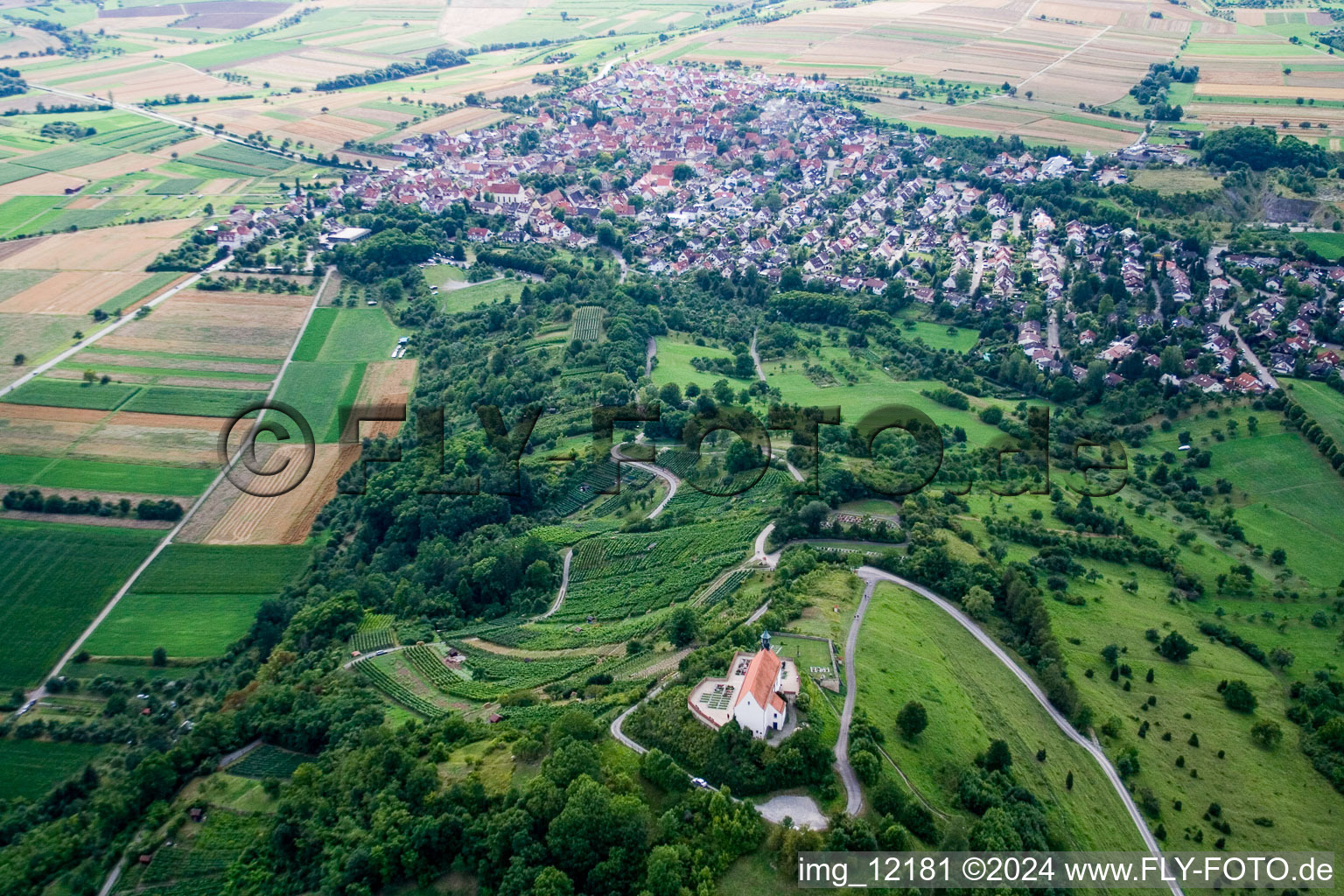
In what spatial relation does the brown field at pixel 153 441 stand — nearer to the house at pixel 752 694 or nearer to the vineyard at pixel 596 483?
the vineyard at pixel 596 483

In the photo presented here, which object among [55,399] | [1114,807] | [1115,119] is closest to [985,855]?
[1114,807]

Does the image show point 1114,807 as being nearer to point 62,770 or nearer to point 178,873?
point 178,873

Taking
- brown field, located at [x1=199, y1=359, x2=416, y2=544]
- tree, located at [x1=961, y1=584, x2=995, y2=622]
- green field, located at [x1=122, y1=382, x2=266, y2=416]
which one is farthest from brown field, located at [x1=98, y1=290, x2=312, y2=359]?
tree, located at [x1=961, y1=584, x2=995, y2=622]

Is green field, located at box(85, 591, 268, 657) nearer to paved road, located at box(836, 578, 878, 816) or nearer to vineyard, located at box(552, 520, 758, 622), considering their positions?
vineyard, located at box(552, 520, 758, 622)

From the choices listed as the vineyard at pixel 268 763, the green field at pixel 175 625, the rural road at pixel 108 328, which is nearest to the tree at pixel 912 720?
the vineyard at pixel 268 763

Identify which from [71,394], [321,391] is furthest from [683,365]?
[71,394]
